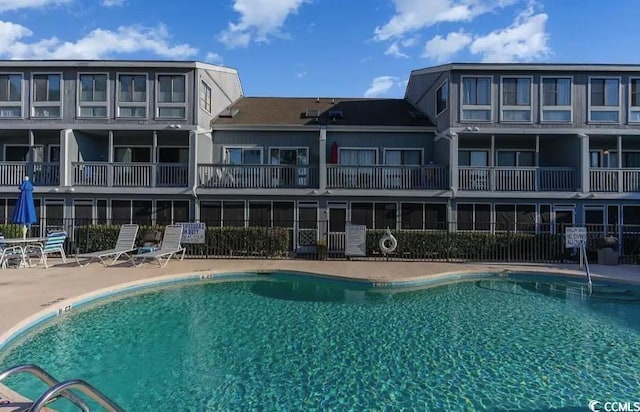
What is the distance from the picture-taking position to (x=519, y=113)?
17156 millimetres

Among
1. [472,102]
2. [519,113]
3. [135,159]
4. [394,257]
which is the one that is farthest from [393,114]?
[135,159]

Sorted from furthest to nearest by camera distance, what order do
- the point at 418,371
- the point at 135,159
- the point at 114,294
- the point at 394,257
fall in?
the point at 135,159
the point at 394,257
the point at 114,294
the point at 418,371

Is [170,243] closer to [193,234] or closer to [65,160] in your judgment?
[193,234]

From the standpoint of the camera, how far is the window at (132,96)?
17.1 metres

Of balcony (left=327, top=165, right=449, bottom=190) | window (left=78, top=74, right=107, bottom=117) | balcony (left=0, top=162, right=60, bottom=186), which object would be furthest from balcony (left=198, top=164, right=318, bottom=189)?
balcony (left=0, top=162, right=60, bottom=186)

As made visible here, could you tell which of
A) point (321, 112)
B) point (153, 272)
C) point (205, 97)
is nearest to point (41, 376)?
point (153, 272)

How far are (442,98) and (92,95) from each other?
15538mm

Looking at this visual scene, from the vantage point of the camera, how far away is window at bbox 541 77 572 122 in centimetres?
1705

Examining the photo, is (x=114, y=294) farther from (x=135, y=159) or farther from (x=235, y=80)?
(x=235, y=80)

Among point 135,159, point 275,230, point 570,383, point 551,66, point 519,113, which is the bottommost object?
point 570,383

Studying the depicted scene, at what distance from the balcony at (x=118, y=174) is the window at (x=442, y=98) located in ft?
39.1

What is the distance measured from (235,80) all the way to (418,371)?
20.7m

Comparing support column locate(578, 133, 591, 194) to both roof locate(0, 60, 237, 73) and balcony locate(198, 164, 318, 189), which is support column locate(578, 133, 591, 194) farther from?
roof locate(0, 60, 237, 73)

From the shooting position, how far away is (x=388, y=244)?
1501 centimetres
